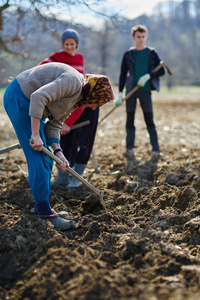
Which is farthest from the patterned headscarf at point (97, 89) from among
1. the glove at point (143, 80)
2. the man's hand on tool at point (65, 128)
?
the glove at point (143, 80)

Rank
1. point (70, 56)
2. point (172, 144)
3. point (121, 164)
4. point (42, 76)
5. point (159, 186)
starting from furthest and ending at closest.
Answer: point (172, 144) → point (121, 164) → point (70, 56) → point (159, 186) → point (42, 76)

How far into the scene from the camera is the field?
76.7 inches

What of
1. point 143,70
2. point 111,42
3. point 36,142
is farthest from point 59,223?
point 111,42

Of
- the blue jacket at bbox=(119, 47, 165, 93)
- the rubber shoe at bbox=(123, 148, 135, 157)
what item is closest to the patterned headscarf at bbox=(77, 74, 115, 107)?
the blue jacket at bbox=(119, 47, 165, 93)

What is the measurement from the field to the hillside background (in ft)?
6.62

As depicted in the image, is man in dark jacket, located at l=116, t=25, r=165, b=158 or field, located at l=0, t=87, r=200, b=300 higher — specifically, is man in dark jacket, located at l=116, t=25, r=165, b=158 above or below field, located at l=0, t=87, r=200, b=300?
above

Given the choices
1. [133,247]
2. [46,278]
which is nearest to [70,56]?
[133,247]

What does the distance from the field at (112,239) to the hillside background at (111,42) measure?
2.02 metres

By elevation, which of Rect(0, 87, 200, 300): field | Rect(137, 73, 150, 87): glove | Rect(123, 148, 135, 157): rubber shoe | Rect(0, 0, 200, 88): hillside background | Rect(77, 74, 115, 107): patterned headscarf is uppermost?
Rect(0, 0, 200, 88): hillside background

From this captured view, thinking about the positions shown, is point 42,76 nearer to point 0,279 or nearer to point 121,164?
point 0,279

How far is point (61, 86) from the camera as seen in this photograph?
8.18ft

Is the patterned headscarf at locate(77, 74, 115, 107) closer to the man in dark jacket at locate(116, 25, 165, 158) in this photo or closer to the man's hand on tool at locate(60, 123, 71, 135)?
the man's hand on tool at locate(60, 123, 71, 135)

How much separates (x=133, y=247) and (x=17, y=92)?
1.58 metres

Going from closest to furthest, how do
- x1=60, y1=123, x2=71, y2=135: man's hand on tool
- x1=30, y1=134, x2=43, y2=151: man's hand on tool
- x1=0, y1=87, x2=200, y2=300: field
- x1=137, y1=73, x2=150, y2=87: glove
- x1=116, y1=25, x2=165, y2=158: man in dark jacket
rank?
x1=0, y1=87, x2=200, y2=300: field, x1=30, y1=134, x2=43, y2=151: man's hand on tool, x1=60, y1=123, x2=71, y2=135: man's hand on tool, x1=137, y1=73, x2=150, y2=87: glove, x1=116, y1=25, x2=165, y2=158: man in dark jacket
